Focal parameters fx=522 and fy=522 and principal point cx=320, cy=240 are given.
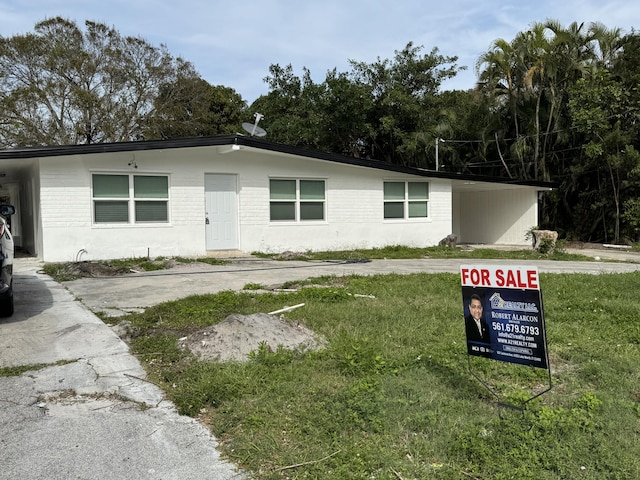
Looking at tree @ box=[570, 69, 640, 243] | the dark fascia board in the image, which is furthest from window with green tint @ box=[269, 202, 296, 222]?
tree @ box=[570, 69, 640, 243]

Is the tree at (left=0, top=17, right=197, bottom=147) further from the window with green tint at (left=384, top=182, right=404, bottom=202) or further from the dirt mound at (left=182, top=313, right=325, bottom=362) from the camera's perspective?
the dirt mound at (left=182, top=313, right=325, bottom=362)

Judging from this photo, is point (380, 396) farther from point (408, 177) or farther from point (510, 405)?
point (408, 177)

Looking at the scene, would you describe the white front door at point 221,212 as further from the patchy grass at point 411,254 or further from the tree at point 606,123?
the tree at point 606,123

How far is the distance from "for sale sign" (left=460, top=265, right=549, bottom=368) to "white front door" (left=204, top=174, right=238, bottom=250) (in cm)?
1086

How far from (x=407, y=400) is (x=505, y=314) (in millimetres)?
881

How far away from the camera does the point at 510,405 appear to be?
11.1 ft

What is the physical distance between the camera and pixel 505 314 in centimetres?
339

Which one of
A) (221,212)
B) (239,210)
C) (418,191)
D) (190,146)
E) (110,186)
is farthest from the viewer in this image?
(418,191)

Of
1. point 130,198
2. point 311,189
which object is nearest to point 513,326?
point 130,198

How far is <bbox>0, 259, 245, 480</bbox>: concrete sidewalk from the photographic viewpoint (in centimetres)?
288

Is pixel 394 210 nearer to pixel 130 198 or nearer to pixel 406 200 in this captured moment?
pixel 406 200

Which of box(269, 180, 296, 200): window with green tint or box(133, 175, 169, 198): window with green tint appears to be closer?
box(133, 175, 169, 198): window with green tint

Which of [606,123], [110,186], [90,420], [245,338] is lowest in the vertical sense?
[90,420]

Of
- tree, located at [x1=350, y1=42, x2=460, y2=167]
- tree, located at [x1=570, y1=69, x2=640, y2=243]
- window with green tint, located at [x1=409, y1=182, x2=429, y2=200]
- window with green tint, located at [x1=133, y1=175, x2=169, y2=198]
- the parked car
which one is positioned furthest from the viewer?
tree, located at [x1=350, y1=42, x2=460, y2=167]
